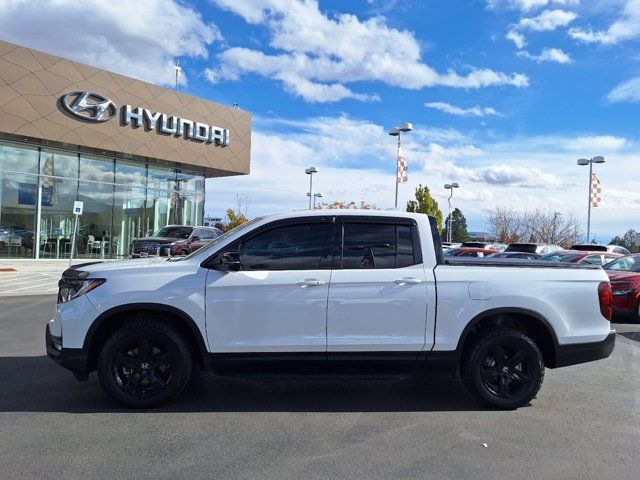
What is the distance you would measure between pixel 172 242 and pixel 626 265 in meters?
15.8

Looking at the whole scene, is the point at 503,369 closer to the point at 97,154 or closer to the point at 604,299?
the point at 604,299

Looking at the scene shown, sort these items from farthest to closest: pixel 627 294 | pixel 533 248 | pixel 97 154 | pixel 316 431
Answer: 1. pixel 97 154
2. pixel 533 248
3. pixel 627 294
4. pixel 316 431

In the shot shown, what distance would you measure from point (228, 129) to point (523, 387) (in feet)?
88.7

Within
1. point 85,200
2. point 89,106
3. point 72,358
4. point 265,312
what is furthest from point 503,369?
point 85,200

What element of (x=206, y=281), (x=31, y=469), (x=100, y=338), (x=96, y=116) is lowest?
(x=31, y=469)

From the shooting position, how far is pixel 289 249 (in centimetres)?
498

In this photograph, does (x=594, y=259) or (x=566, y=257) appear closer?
(x=566, y=257)

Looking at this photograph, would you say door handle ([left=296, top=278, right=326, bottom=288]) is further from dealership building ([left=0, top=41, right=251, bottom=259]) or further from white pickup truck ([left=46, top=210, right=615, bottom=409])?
dealership building ([left=0, top=41, right=251, bottom=259])

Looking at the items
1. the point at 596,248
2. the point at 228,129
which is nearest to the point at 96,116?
the point at 228,129

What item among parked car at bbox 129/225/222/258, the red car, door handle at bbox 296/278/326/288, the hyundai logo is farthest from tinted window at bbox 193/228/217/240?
door handle at bbox 296/278/326/288

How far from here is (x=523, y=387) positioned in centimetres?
504

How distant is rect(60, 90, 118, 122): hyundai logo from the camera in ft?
76.4

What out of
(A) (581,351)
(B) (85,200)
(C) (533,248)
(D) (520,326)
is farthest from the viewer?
(B) (85,200)

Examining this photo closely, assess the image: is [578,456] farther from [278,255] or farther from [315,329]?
[278,255]
